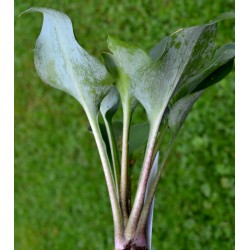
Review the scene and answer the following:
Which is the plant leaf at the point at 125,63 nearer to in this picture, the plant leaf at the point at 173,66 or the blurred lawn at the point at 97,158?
the plant leaf at the point at 173,66

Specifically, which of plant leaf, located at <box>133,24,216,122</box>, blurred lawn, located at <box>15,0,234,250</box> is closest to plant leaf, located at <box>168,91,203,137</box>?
plant leaf, located at <box>133,24,216,122</box>

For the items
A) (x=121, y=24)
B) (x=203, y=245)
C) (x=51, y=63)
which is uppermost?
(x=121, y=24)

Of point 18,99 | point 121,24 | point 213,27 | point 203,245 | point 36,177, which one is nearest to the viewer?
point 213,27

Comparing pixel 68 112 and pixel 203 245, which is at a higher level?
pixel 68 112

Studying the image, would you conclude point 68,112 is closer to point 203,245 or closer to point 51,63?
point 203,245

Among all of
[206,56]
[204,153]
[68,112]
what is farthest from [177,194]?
[206,56]

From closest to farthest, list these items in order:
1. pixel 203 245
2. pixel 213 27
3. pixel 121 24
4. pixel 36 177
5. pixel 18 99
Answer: pixel 213 27 < pixel 203 245 < pixel 121 24 < pixel 36 177 < pixel 18 99

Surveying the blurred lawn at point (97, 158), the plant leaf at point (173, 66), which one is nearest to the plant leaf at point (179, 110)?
the plant leaf at point (173, 66)
